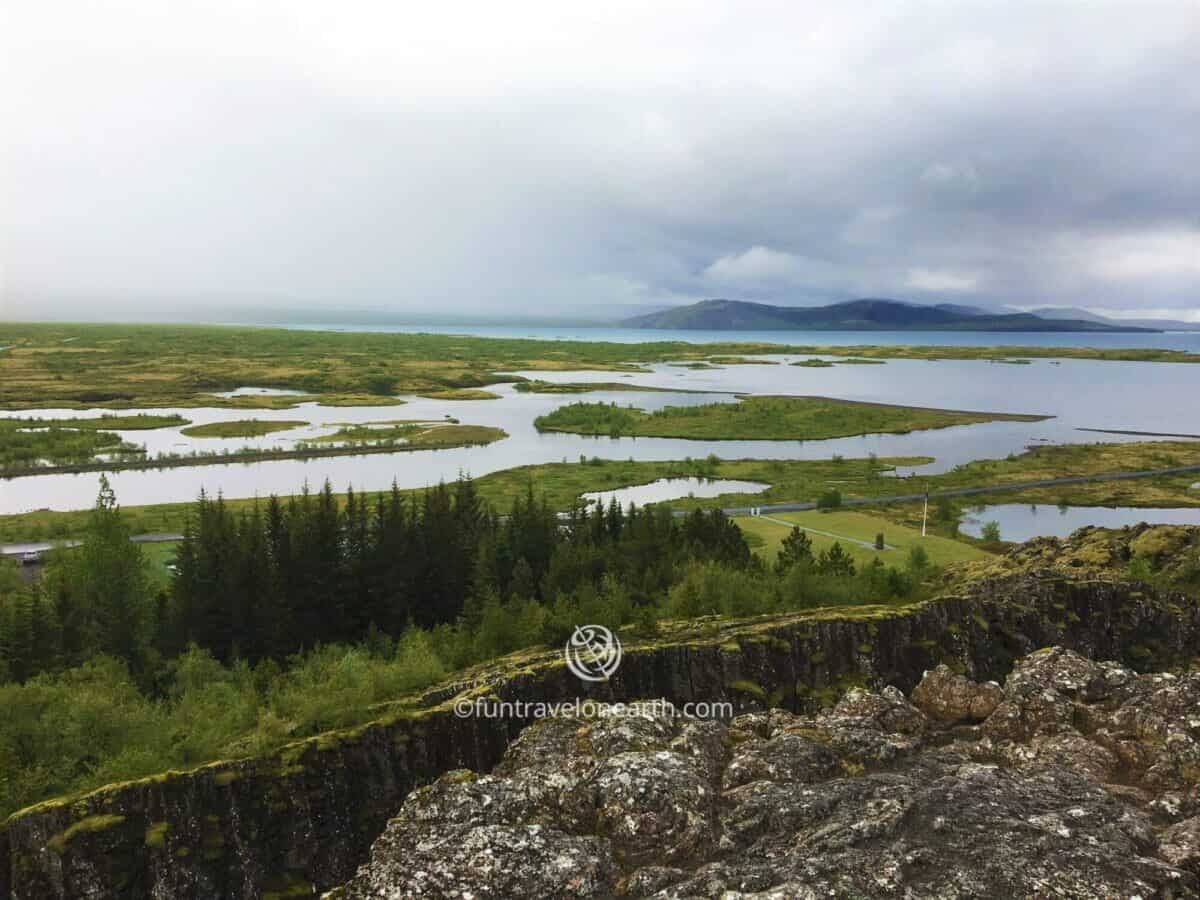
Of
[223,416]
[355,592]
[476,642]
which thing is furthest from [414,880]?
[223,416]

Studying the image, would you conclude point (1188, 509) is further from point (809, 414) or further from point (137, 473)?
point (137, 473)

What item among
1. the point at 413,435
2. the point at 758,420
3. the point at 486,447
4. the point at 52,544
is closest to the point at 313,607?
the point at 52,544

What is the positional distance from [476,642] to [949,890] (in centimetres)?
2242

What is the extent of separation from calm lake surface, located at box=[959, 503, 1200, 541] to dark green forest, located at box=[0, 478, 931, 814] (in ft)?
140

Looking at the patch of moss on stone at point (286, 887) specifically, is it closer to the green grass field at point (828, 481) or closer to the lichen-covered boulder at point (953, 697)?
the lichen-covered boulder at point (953, 697)

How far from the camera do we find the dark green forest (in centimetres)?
2248

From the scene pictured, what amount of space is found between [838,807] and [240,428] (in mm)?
142519

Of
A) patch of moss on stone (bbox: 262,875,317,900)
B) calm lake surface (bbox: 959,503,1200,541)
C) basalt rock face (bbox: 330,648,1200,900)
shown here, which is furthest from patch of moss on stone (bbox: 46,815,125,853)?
calm lake surface (bbox: 959,503,1200,541)

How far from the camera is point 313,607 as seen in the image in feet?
162

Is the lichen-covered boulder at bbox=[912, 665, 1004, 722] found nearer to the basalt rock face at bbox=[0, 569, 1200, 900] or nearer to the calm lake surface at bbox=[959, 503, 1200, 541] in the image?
the basalt rock face at bbox=[0, 569, 1200, 900]

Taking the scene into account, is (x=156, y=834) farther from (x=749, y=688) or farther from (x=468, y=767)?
(x=749, y=688)

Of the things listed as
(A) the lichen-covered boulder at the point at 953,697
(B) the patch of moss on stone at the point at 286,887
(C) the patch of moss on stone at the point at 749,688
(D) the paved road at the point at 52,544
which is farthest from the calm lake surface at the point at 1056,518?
(D) the paved road at the point at 52,544

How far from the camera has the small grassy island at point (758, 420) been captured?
488 ft

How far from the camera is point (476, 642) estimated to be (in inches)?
1222
